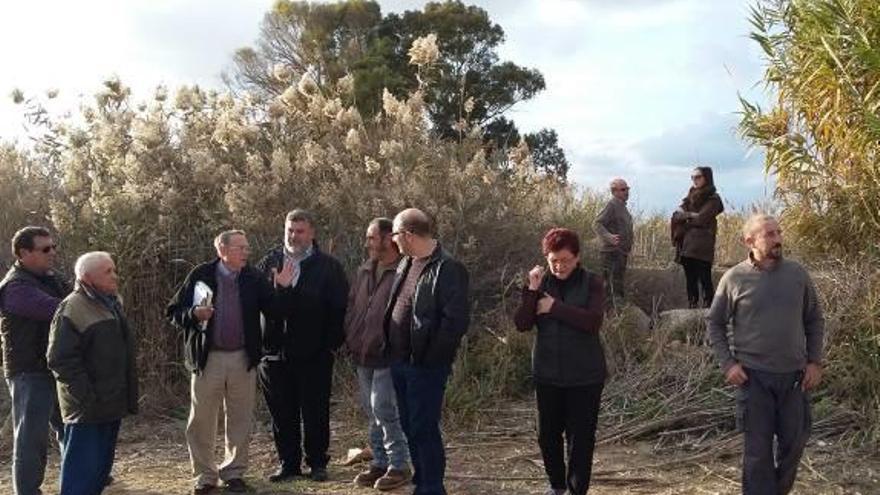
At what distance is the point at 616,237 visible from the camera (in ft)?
33.7

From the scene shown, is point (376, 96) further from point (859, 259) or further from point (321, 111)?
point (859, 259)

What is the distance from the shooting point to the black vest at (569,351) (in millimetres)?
5863

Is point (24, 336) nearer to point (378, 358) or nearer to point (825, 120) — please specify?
point (378, 358)

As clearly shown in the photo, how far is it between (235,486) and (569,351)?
249 cm

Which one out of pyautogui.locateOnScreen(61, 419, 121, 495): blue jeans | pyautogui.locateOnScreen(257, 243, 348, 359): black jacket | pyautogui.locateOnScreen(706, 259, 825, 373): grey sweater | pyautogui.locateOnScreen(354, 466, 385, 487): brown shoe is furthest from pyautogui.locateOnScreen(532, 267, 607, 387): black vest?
pyautogui.locateOnScreen(61, 419, 121, 495): blue jeans

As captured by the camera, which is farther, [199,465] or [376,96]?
[376,96]

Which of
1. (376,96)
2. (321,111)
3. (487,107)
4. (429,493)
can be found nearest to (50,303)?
(429,493)

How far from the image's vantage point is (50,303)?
6.27 meters

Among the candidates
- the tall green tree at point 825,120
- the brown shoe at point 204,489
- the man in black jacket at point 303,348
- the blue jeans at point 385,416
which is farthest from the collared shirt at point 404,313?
the tall green tree at point 825,120

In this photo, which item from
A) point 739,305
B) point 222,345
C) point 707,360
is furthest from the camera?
point 707,360

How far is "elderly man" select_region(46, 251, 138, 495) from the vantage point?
574 centimetres

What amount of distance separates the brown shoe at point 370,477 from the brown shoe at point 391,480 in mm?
125

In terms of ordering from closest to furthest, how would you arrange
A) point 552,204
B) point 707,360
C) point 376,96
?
point 707,360, point 552,204, point 376,96

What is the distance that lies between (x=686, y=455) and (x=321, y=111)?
17.6 feet
